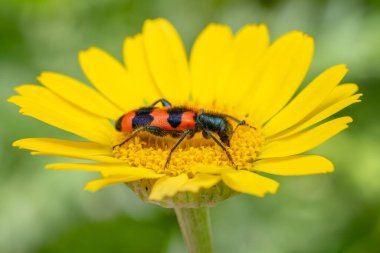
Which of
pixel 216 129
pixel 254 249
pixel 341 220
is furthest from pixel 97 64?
pixel 341 220

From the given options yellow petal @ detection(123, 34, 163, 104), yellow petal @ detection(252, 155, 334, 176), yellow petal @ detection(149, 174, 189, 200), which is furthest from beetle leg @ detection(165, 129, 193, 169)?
yellow petal @ detection(123, 34, 163, 104)

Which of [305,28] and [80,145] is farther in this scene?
[305,28]

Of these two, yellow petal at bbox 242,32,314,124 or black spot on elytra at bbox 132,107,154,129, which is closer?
black spot on elytra at bbox 132,107,154,129

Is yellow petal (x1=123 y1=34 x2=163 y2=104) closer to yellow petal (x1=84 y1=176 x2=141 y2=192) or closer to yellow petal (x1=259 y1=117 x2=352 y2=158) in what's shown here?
yellow petal (x1=259 y1=117 x2=352 y2=158)

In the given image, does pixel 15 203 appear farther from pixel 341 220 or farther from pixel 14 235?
pixel 341 220

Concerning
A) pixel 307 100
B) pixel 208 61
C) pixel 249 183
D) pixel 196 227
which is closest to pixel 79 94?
pixel 208 61

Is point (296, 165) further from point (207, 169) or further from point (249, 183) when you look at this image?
point (207, 169)
